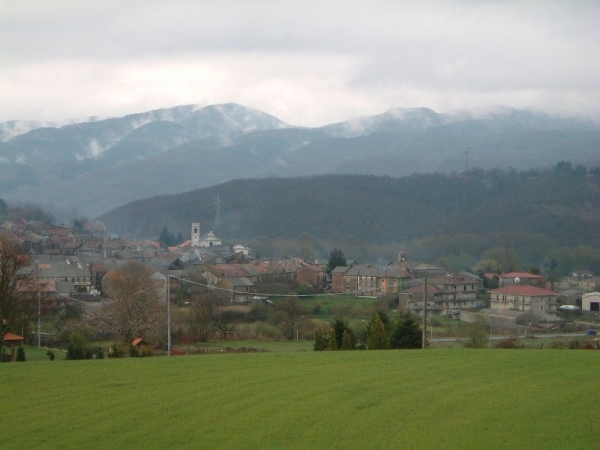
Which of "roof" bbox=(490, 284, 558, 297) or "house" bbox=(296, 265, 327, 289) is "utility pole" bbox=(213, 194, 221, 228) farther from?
"roof" bbox=(490, 284, 558, 297)

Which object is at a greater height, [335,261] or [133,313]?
[335,261]

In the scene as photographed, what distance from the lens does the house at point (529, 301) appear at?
151ft

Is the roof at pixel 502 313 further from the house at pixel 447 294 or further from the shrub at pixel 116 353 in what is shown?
the shrub at pixel 116 353

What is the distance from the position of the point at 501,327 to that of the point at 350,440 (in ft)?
104

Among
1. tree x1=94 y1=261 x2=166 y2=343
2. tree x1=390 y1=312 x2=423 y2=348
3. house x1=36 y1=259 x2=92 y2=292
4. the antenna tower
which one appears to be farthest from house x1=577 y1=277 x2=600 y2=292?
the antenna tower

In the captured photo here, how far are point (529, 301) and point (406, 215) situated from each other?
65197 mm

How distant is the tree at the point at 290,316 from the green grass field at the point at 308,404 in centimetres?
1689

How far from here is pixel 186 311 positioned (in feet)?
128

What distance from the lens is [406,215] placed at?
111 metres

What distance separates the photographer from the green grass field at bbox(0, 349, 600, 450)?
10875 millimetres

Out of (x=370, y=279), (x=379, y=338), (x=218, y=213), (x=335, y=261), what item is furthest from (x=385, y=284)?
(x=218, y=213)

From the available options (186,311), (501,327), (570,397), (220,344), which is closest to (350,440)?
(570,397)

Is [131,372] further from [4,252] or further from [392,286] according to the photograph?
[392,286]

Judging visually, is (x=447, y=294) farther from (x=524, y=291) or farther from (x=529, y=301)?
(x=529, y=301)
